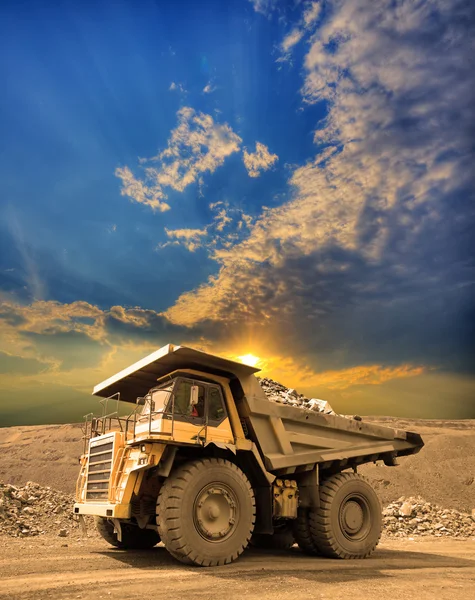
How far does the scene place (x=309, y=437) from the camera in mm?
9930

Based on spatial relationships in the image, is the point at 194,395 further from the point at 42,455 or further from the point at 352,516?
the point at 42,455

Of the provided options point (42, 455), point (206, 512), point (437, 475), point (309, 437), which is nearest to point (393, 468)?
point (437, 475)

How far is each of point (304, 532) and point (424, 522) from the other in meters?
7.64

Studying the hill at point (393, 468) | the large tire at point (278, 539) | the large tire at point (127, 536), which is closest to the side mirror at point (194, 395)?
the large tire at point (127, 536)

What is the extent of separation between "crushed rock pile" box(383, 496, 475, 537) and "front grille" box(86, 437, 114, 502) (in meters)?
9.70

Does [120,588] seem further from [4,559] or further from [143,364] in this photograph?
[143,364]

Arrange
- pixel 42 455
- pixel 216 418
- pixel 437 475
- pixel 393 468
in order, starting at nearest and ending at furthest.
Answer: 1. pixel 216 418
2. pixel 437 475
3. pixel 393 468
4. pixel 42 455

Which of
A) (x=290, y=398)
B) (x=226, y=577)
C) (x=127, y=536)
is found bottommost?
(x=226, y=577)

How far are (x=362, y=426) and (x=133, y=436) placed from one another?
491 cm

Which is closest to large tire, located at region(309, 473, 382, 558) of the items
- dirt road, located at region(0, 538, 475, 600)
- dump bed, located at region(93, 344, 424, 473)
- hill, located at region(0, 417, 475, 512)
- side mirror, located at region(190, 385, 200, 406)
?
dirt road, located at region(0, 538, 475, 600)

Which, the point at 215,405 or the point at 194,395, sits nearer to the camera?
the point at 194,395

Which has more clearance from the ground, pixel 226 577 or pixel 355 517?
pixel 355 517

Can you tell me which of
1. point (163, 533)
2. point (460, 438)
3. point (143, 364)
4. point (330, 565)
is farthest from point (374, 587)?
point (460, 438)

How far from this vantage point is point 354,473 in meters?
10.7
